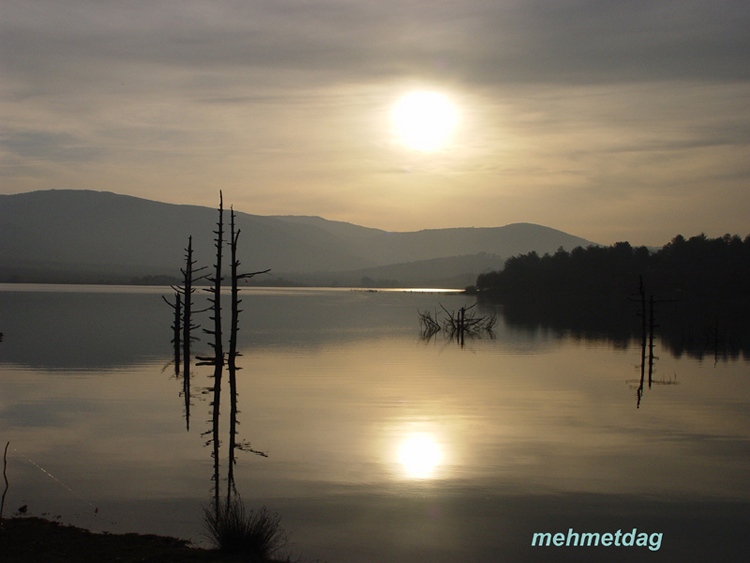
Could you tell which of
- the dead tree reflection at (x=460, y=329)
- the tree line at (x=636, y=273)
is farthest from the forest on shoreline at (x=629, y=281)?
the dead tree reflection at (x=460, y=329)

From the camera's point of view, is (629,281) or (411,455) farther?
(629,281)

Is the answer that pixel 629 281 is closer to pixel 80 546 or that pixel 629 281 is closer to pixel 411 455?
pixel 411 455

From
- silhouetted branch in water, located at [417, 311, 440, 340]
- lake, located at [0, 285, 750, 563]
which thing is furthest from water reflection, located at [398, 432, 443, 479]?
silhouetted branch in water, located at [417, 311, 440, 340]

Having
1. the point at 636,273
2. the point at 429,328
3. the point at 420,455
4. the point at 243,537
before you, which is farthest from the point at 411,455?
the point at 636,273

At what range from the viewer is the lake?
46.2 ft

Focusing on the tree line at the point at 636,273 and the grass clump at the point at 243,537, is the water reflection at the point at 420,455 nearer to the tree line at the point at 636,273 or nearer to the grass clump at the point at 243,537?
the grass clump at the point at 243,537

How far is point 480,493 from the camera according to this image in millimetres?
16406

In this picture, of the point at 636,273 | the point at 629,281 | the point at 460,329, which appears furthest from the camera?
the point at 629,281

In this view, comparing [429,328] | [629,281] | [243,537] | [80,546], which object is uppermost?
[629,281]

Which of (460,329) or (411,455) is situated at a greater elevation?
(460,329)

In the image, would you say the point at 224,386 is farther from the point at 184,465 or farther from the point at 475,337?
the point at 475,337

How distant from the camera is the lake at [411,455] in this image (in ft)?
46.2

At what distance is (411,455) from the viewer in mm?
19875

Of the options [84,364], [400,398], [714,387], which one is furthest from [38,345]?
[714,387]
